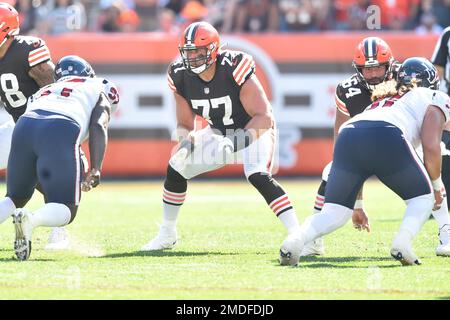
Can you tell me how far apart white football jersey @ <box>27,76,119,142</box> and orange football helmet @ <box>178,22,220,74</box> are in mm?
651

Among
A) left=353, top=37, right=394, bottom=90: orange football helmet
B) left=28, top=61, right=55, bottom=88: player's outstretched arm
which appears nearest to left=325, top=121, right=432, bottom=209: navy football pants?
left=353, top=37, right=394, bottom=90: orange football helmet

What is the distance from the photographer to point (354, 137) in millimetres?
6914

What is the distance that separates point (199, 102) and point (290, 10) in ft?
24.9

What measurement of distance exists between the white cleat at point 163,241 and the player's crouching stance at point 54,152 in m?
0.94

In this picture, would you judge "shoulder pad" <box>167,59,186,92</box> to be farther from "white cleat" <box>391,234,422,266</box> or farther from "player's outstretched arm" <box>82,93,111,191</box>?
"white cleat" <box>391,234,422,266</box>

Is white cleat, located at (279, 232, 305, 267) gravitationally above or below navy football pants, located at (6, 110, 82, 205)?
below

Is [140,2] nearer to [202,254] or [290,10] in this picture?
[290,10]

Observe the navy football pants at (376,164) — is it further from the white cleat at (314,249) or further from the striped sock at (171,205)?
the striped sock at (171,205)

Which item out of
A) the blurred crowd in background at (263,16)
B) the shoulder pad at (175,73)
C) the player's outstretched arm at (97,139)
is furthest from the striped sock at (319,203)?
the blurred crowd in background at (263,16)

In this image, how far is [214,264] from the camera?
7.21m

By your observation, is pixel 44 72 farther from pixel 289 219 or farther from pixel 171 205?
pixel 289 219

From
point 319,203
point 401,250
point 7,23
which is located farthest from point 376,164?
point 7,23

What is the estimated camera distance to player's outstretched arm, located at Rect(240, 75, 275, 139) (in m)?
7.94

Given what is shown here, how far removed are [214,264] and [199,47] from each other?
1.70 m
